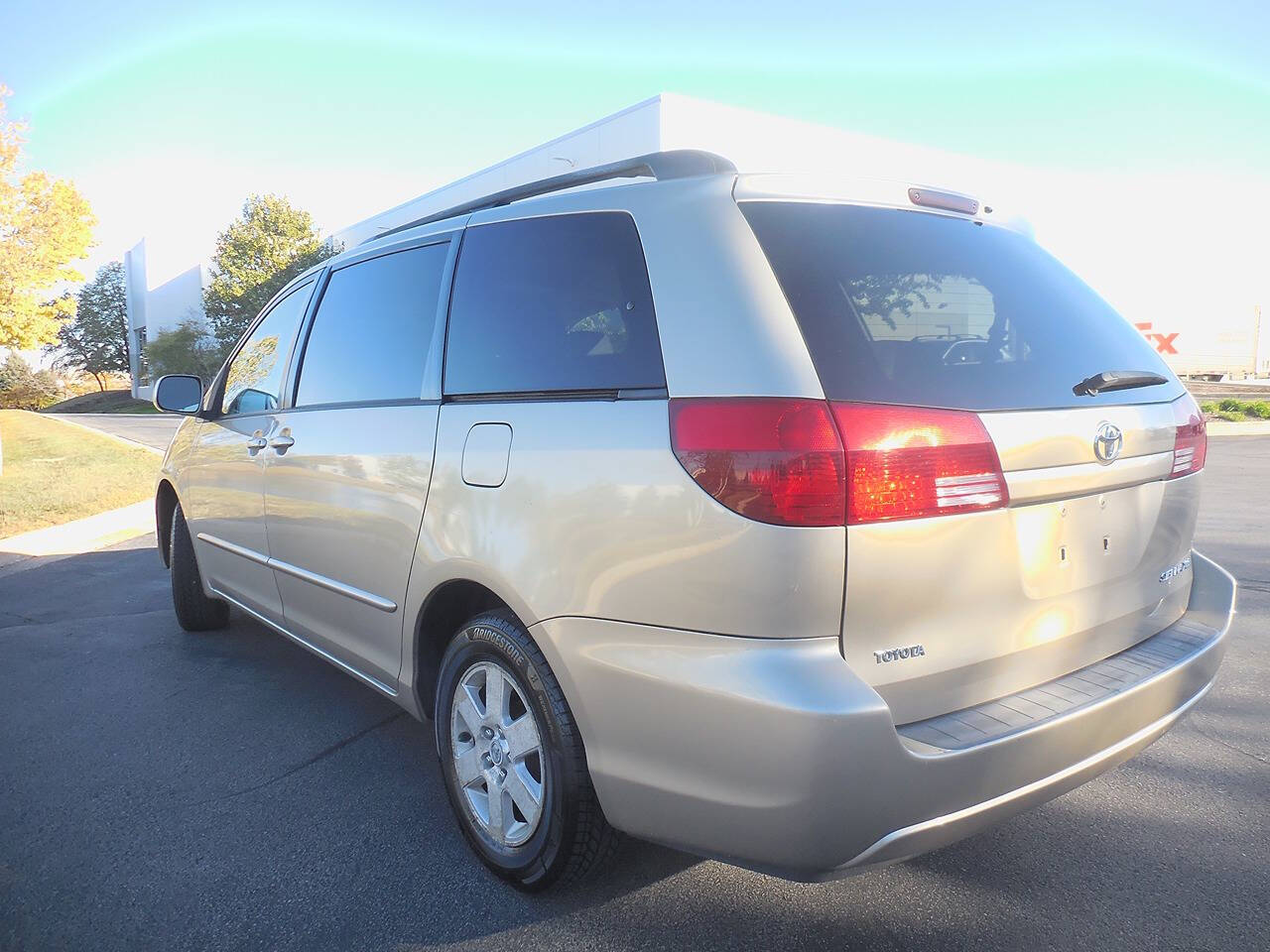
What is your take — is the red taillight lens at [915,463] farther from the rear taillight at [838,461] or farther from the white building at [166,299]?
the white building at [166,299]

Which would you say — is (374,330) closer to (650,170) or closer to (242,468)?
(242,468)

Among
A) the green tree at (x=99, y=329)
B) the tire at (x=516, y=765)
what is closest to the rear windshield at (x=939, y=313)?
the tire at (x=516, y=765)

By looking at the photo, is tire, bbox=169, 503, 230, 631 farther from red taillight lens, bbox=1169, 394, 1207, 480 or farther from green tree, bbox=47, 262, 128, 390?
green tree, bbox=47, 262, 128, 390

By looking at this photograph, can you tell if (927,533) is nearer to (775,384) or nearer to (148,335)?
(775,384)

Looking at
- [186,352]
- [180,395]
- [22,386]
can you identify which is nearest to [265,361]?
[180,395]

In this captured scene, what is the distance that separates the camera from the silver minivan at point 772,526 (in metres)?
1.83

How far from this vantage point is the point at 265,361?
416 cm

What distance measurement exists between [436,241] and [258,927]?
2146mm

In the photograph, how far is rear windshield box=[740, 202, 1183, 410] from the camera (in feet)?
6.46

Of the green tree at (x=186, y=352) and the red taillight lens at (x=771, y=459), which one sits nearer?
the red taillight lens at (x=771, y=459)

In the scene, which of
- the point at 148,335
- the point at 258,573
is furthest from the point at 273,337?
the point at 148,335

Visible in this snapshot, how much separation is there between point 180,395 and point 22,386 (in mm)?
54434

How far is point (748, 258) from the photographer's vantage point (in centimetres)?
204

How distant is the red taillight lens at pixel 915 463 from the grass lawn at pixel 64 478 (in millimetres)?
9230
